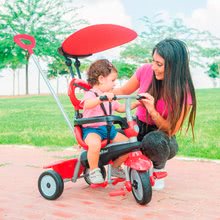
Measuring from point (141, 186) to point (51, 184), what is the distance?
31.4 inches

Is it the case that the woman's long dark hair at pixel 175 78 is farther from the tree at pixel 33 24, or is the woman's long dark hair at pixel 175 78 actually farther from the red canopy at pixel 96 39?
the tree at pixel 33 24

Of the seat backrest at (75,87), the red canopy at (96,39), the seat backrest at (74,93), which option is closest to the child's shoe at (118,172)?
the seat backrest at (74,93)

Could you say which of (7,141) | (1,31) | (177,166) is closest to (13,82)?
(1,31)

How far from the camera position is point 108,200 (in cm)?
401

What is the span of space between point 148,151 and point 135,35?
0.99m

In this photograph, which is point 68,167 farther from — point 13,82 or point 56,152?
point 13,82

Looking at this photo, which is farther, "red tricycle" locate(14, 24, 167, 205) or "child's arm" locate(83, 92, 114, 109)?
"red tricycle" locate(14, 24, 167, 205)

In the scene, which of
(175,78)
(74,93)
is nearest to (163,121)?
(175,78)

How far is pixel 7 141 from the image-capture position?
7660 millimetres

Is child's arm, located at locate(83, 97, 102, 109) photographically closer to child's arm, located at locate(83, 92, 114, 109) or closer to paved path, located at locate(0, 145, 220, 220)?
child's arm, located at locate(83, 92, 114, 109)

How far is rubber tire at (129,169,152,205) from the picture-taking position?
3695mm

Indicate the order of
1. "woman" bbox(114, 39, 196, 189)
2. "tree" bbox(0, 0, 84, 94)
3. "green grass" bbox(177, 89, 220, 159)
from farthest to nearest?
1. "tree" bbox(0, 0, 84, 94)
2. "green grass" bbox(177, 89, 220, 159)
3. "woman" bbox(114, 39, 196, 189)

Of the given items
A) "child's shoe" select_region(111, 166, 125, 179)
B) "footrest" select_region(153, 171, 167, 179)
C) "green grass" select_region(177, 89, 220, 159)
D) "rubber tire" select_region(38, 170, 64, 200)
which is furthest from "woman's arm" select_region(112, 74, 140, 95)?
"green grass" select_region(177, 89, 220, 159)

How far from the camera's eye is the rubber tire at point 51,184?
4.02 m
